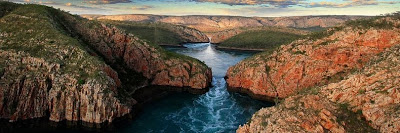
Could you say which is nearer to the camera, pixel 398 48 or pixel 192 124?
pixel 398 48

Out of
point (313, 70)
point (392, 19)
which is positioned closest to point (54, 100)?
point (313, 70)

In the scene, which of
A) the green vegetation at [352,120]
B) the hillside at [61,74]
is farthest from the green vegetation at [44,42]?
the green vegetation at [352,120]

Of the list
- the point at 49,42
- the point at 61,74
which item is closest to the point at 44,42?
the point at 49,42

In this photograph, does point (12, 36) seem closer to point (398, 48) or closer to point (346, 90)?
point (346, 90)

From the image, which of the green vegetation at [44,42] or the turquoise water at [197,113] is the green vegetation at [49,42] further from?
the turquoise water at [197,113]

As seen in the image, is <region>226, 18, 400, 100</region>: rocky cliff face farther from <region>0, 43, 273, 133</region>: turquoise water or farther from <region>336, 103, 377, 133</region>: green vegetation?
<region>336, 103, 377, 133</region>: green vegetation

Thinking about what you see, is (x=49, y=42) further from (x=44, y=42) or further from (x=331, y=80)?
(x=331, y=80)
